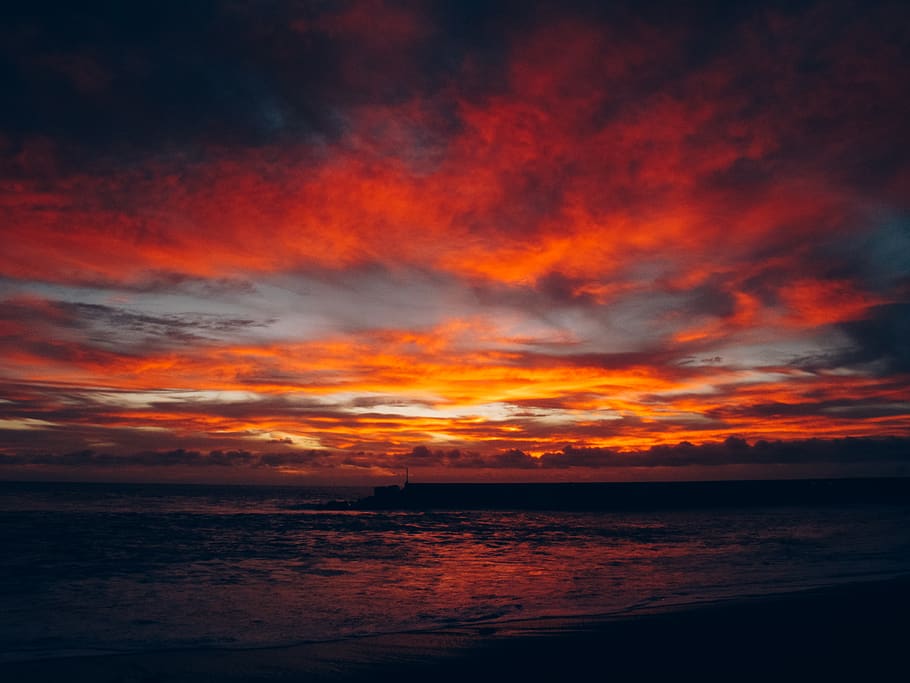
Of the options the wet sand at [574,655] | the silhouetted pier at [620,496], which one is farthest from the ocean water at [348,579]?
the silhouetted pier at [620,496]

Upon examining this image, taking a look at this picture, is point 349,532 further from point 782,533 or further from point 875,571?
point 875,571

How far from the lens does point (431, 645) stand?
11.8m

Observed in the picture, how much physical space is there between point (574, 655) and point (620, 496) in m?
89.4

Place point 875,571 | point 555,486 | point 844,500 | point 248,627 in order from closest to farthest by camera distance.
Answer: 1. point 248,627
2. point 875,571
3. point 844,500
4. point 555,486

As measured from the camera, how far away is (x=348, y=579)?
21266mm

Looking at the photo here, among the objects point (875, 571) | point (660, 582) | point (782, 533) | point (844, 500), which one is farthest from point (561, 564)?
point (844, 500)

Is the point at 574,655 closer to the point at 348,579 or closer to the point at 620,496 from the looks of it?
the point at 348,579

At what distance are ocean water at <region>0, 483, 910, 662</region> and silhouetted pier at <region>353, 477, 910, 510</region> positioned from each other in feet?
173

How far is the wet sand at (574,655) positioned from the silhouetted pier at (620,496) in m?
75.2

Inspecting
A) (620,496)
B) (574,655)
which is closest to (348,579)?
(574,655)

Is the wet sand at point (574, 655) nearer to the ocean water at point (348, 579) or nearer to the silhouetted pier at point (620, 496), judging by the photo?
the ocean water at point (348, 579)

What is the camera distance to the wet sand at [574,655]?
980cm

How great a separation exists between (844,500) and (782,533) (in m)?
70.3

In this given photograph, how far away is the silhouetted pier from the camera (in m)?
90.9
